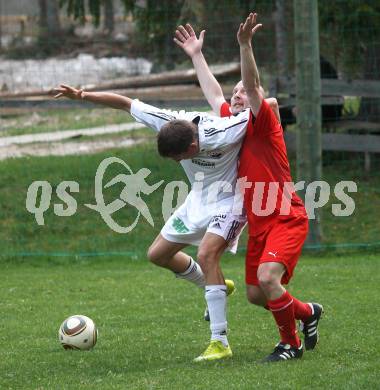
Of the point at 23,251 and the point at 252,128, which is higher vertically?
the point at 252,128

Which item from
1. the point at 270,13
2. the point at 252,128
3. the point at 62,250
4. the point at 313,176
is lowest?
the point at 62,250

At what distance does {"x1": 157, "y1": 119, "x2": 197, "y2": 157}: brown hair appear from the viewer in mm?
5992

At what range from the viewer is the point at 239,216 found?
6.39 m

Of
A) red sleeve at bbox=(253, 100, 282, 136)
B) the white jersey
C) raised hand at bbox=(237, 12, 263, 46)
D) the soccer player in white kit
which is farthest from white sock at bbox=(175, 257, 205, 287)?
raised hand at bbox=(237, 12, 263, 46)

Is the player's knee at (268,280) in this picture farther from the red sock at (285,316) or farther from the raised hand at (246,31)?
the raised hand at (246,31)

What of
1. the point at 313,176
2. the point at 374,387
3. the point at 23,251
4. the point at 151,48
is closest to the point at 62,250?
the point at 23,251

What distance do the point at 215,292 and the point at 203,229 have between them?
489 millimetres

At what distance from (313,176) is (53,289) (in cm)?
322

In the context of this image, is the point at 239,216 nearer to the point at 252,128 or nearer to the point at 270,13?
the point at 252,128

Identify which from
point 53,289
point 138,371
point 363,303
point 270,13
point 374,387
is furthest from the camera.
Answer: point 270,13

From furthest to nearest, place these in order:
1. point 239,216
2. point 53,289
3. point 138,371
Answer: point 53,289 → point 239,216 → point 138,371

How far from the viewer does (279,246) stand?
603 centimetres

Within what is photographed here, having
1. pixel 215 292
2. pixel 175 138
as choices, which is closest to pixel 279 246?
pixel 215 292

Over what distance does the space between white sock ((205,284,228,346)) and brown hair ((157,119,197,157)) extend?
901 millimetres
